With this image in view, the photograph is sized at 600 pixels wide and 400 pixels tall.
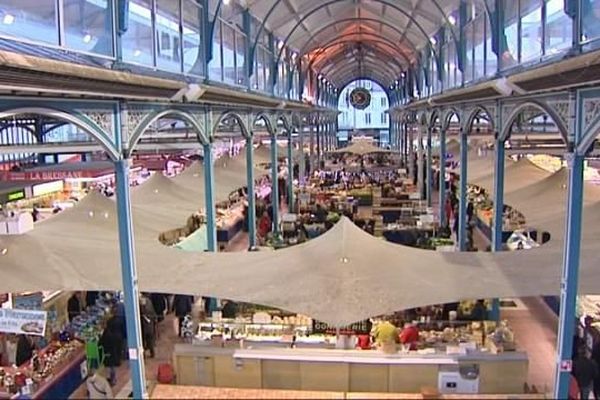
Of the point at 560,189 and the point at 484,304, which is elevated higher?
the point at 560,189

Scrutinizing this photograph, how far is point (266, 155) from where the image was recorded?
27922 millimetres

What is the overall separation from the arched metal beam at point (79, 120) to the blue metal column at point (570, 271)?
551cm

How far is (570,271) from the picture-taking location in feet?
25.4

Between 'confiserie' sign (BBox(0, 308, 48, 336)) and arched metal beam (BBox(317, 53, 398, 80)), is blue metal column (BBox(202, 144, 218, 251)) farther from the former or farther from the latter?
arched metal beam (BBox(317, 53, 398, 80))

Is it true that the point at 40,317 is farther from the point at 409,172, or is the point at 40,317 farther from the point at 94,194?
the point at 409,172

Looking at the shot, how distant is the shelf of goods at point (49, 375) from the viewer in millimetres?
8422

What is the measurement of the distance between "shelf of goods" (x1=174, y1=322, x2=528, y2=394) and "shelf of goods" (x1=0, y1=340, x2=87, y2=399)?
1.58 meters

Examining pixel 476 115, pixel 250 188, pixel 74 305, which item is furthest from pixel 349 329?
pixel 250 188

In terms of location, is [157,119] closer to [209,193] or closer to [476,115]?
[209,193]

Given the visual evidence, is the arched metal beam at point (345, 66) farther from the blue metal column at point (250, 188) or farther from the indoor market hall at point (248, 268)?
the indoor market hall at point (248, 268)

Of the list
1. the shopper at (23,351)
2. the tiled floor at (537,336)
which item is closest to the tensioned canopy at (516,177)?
the tiled floor at (537,336)

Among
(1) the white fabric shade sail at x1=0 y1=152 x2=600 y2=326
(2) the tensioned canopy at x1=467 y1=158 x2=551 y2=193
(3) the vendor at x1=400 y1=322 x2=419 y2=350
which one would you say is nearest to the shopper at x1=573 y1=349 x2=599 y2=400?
(1) the white fabric shade sail at x1=0 y1=152 x2=600 y2=326

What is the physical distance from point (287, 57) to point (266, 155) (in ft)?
14.2

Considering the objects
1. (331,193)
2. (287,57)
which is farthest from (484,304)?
(287,57)
